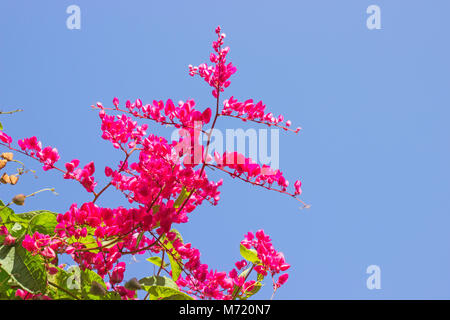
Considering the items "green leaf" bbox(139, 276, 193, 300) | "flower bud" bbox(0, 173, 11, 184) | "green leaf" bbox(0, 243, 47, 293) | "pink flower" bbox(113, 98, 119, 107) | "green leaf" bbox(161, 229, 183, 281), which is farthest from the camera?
"pink flower" bbox(113, 98, 119, 107)

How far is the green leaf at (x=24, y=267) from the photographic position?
3.48 ft

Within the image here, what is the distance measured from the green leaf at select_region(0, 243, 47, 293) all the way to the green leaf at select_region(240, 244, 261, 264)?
0.74m

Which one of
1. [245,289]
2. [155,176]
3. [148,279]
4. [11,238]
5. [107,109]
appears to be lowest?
[245,289]

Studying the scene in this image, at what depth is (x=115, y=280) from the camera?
3.87ft

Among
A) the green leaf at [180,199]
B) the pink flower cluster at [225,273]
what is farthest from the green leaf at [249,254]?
the green leaf at [180,199]

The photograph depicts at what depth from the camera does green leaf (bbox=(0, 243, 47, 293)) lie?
1061 millimetres

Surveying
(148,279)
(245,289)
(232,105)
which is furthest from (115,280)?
(232,105)

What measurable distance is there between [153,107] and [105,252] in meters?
0.46

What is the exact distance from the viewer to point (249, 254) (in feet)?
5.27

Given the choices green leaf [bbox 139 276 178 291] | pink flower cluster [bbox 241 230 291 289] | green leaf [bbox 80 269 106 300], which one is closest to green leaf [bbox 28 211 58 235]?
green leaf [bbox 80 269 106 300]

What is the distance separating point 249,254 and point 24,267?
2.59 ft

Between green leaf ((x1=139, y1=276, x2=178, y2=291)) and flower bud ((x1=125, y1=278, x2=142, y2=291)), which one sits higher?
flower bud ((x1=125, y1=278, x2=142, y2=291))

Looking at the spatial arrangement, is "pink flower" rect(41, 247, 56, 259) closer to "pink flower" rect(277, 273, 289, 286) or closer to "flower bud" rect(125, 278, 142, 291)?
"flower bud" rect(125, 278, 142, 291)
